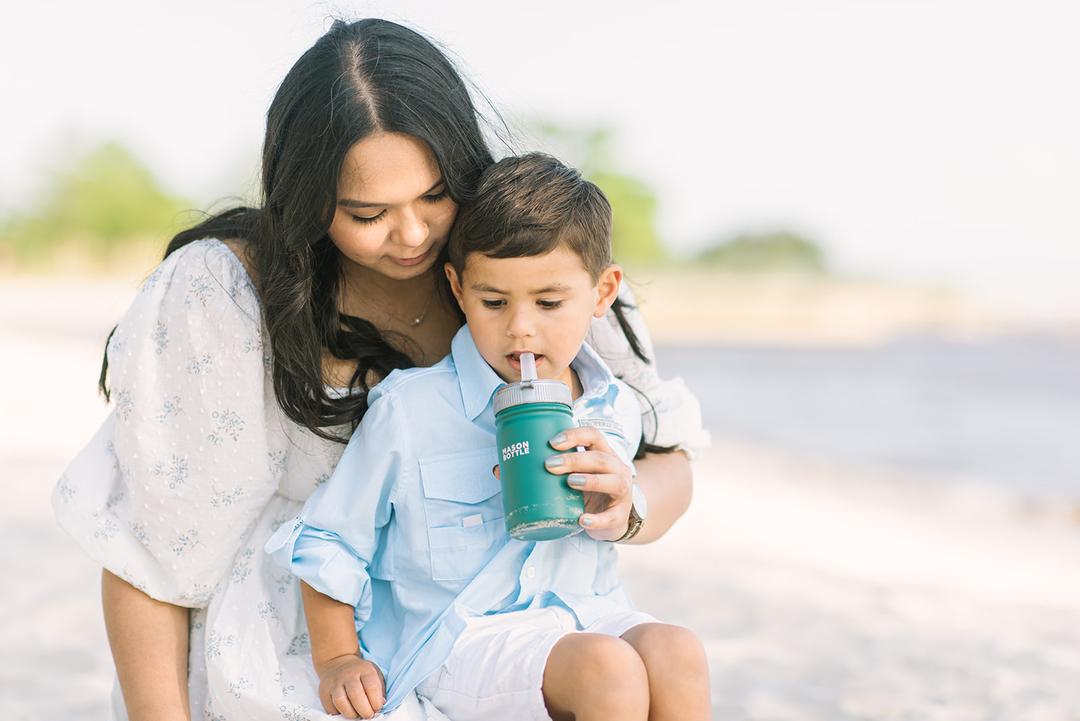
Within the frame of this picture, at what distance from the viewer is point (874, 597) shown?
170 inches

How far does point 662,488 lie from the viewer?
2221mm

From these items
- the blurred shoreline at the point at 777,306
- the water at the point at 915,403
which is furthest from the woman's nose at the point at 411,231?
the blurred shoreline at the point at 777,306

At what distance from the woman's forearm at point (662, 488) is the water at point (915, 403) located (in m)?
5.07

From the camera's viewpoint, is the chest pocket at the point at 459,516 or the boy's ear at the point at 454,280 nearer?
the chest pocket at the point at 459,516

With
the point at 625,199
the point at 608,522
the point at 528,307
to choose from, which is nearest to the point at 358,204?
the point at 528,307

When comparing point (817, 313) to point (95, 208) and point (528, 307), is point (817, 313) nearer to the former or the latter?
point (95, 208)

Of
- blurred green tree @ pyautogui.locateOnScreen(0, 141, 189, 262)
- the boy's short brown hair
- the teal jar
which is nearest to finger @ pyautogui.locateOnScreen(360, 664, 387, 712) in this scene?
the teal jar

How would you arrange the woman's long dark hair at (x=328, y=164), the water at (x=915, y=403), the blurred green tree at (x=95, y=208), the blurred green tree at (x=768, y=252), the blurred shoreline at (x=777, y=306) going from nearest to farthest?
1. the woman's long dark hair at (x=328, y=164)
2. the water at (x=915, y=403)
3. the blurred shoreline at (x=777, y=306)
4. the blurred green tree at (x=95, y=208)
5. the blurred green tree at (x=768, y=252)

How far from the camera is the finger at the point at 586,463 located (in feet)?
5.56

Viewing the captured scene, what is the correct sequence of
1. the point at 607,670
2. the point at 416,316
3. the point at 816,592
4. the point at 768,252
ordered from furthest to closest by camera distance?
the point at 768,252
the point at 816,592
the point at 416,316
the point at 607,670

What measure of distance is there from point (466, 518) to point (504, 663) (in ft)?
0.86

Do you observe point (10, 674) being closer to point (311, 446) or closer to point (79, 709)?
point (79, 709)

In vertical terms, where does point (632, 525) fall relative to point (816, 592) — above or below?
below

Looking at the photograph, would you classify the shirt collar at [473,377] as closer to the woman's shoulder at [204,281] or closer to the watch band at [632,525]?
the watch band at [632,525]
